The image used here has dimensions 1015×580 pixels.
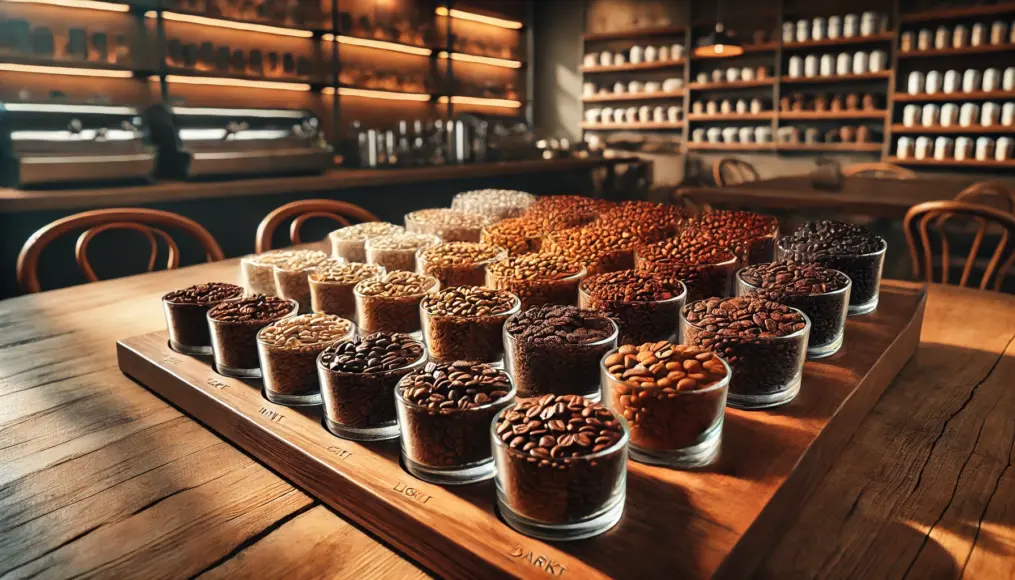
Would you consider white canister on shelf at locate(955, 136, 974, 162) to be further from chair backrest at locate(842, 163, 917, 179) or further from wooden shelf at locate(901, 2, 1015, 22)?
wooden shelf at locate(901, 2, 1015, 22)

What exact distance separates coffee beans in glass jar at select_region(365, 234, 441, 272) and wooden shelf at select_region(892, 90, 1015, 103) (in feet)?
17.2

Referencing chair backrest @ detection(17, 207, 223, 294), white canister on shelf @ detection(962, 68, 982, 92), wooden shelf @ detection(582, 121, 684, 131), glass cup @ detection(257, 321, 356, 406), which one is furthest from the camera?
wooden shelf @ detection(582, 121, 684, 131)

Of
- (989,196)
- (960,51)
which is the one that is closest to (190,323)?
(989,196)

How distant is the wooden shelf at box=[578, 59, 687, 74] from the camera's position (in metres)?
6.75

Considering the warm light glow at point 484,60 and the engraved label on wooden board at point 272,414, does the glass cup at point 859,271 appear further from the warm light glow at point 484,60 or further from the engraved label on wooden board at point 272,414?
the warm light glow at point 484,60

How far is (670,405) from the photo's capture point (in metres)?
0.70

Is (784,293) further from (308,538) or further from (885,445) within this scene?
(308,538)

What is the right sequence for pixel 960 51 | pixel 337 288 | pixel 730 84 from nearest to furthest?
pixel 337 288
pixel 960 51
pixel 730 84

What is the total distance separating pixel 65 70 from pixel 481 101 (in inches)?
150

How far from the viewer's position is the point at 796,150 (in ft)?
20.9

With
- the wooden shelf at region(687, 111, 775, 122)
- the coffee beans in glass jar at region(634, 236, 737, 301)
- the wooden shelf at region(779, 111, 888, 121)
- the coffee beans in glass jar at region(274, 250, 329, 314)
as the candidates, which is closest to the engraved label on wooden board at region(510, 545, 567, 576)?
the coffee beans in glass jar at region(634, 236, 737, 301)

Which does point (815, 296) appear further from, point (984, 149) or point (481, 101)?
point (481, 101)

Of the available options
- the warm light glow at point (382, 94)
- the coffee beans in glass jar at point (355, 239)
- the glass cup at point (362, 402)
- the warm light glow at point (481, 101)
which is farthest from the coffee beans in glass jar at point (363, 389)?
the warm light glow at point (481, 101)

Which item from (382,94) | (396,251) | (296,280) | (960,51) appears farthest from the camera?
(382,94)
